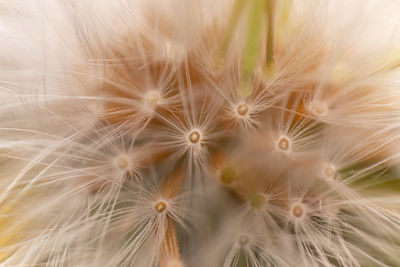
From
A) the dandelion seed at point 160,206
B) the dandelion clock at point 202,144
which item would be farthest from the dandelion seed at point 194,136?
the dandelion seed at point 160,206

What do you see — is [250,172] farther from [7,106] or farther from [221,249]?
[7,106]

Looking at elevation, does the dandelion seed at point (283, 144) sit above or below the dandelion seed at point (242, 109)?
below

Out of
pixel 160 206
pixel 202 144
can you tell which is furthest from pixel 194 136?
pixel 160 206

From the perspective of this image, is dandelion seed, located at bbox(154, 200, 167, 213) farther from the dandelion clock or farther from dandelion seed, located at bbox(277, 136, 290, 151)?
dandelion seed, located at bbox(277, 136, 290, 151)

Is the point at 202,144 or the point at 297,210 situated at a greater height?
the point at 202,144

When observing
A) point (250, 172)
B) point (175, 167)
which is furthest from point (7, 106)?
point (250, 172)

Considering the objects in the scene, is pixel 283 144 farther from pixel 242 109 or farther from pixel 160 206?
pixel 160 206

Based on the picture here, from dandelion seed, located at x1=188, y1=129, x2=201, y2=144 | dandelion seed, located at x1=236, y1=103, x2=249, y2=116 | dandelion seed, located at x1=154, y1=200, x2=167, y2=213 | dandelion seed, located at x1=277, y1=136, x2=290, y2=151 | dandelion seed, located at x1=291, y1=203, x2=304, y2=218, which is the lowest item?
dandelion seed, located at x1=291, y1=203, x2=304, y2=218

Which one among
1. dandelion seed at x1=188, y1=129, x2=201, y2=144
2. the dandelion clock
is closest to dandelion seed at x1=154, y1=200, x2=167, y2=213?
the dandelion clock

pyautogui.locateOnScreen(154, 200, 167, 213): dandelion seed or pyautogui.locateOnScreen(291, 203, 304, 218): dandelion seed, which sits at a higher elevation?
pyautogui.locateOnScreen(154, 200, 167, 213): dandelion seed

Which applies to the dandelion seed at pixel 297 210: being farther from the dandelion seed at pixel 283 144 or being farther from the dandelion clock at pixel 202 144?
the dandelion seed at pixel 283 144

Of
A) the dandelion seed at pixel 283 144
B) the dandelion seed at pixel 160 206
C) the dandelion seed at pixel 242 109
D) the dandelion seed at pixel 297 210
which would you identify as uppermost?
the dandelion seed at pixel 242 109
